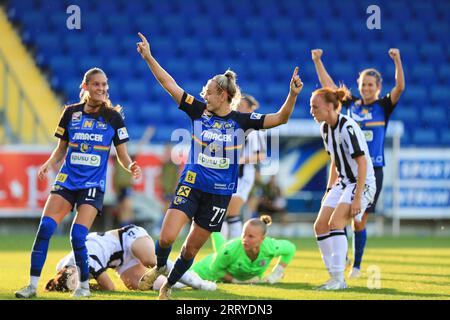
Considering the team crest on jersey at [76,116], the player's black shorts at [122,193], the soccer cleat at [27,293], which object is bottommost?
the soccer cleat at [27,293]

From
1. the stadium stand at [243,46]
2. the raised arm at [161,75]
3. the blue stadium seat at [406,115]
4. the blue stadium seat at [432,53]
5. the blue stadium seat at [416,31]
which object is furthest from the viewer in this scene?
the blue stadium seat at [416,31]

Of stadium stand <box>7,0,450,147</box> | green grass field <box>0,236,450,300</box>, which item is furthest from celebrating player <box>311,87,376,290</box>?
stadium stand <box>7,0,450,147</box>

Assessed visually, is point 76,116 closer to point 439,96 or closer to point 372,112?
point 372,112

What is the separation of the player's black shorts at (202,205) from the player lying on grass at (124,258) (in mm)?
859

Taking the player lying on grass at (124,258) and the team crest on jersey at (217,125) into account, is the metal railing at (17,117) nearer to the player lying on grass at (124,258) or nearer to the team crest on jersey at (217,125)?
the player lying on grass at (124,258)

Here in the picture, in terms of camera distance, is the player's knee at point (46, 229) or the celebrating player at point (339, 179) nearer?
the player's knee at point (46, 229)

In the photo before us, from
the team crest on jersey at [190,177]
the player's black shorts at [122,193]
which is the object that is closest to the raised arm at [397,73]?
the team crest on jersey at [190,177]

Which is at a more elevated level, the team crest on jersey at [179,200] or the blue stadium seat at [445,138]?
the blue stadium seat at [445,138]

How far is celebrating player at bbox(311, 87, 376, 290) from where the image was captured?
7.66m

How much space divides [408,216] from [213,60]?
5978 mm

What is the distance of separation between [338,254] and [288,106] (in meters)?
1.70

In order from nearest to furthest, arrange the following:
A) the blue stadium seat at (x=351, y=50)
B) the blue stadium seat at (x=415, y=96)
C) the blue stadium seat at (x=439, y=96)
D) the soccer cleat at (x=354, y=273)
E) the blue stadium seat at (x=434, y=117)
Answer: the soccer cleat at (x=354, y=273) → the blue stadium seat at (x=434, y=117) → the blue stadium seat at (x=415, y=96) → the blue stadium seat at (x=439, y=96) → the blue stadium seat at (x=351, y=50)

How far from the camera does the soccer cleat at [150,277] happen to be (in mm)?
7195
